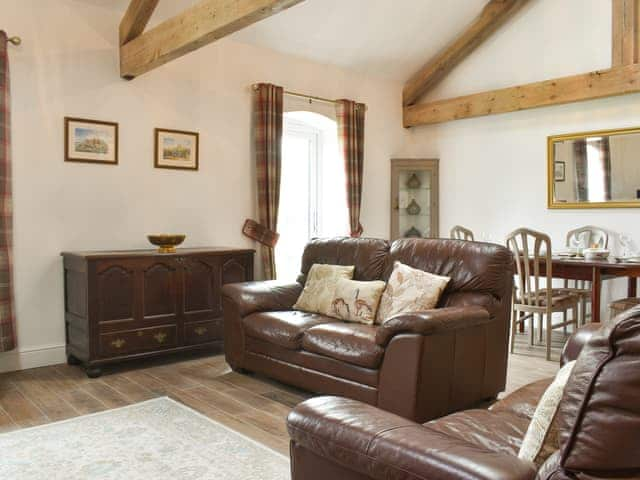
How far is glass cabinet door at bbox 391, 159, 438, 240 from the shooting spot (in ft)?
22.0

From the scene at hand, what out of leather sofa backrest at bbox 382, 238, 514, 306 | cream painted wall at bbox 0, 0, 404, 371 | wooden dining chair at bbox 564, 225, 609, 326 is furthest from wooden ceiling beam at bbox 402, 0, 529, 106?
leather sofa backrest at bbox 382, 238, 514, 306

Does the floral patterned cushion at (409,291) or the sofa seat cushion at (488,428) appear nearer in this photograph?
the sofa seat cushion at (488,428)

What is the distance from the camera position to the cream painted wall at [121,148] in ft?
13.6

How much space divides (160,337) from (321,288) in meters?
1.28

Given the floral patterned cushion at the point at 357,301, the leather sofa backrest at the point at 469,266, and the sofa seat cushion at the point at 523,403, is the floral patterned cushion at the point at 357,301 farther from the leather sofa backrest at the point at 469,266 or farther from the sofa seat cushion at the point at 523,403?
the sofa seat cushion at the point at 523,403

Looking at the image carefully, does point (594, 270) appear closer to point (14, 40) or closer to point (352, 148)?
point (352, 148)

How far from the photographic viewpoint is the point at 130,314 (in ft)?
13.7

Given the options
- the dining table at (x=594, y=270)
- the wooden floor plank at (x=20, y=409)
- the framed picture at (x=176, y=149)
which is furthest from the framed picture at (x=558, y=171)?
the wooden floor plank at (x=20, y=409)

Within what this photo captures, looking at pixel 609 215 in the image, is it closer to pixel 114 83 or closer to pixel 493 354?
pixel 493 354

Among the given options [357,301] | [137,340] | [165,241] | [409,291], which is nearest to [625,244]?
[409,291]

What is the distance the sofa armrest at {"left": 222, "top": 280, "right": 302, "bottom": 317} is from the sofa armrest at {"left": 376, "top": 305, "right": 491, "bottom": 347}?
3.87ft

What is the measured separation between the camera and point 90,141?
4418 mm

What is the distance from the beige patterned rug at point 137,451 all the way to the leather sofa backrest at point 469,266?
4.78 ft

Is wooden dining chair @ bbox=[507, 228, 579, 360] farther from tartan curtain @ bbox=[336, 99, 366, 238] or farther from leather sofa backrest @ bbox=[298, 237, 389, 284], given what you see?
tartan curtain @ bbox=[336, 99, 366, 238]
